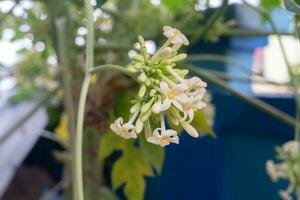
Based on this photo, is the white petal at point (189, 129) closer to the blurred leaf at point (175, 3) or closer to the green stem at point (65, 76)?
the green stem at point (65, 76)

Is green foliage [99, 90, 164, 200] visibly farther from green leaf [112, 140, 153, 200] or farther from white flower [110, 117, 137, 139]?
white flower [110, 117, 137, 139]

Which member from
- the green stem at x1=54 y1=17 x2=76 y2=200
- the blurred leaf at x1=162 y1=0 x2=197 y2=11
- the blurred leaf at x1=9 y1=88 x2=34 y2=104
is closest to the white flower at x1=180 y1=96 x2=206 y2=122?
the green stem at x1=54 y1=17 x2=76 y2=200

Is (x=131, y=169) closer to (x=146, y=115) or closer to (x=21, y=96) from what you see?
(x=146, y=115)

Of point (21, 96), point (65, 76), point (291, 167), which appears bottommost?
point (21, 96)

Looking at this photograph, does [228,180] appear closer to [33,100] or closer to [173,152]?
[173,152]

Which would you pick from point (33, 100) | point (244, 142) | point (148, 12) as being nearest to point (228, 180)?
point (244, 142)

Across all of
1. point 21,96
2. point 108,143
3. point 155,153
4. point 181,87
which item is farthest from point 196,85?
point 21,96

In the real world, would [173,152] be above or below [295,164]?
below
